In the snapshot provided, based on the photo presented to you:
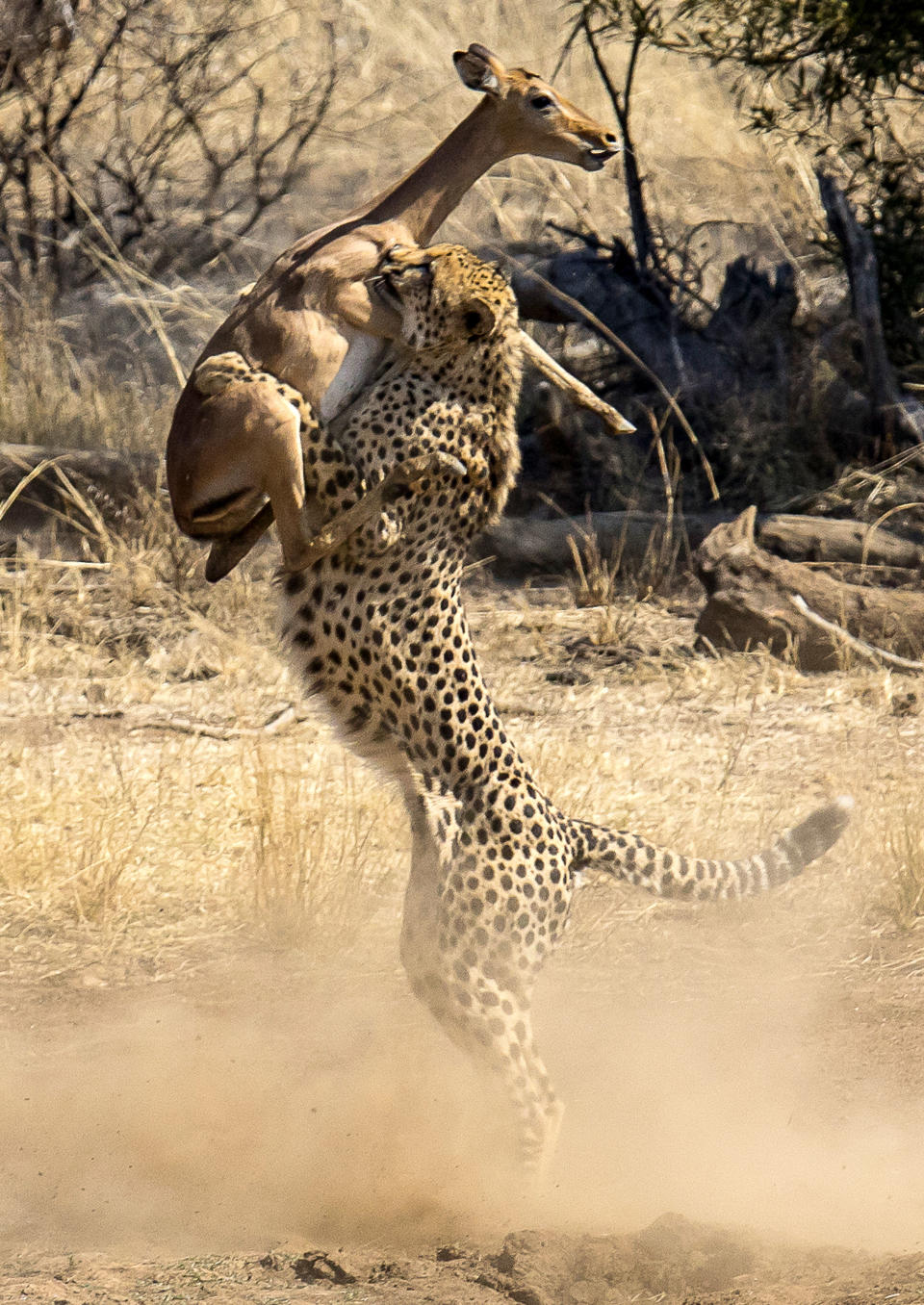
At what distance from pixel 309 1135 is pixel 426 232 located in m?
2.18

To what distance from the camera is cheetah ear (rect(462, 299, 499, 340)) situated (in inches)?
119

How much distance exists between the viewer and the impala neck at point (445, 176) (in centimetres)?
310

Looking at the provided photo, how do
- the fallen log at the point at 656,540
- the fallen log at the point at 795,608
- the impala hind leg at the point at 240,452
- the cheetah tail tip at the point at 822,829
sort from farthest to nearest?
the fallen log at the point at 656,540 < the fallen log at the point at 795,608 < the cheetah tail tip at the point at 822,829 < the impala hind leg at the point at 240,452

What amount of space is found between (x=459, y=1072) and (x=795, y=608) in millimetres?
3203

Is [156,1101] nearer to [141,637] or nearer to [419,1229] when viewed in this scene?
[419,1229]

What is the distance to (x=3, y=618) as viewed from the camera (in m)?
6.53

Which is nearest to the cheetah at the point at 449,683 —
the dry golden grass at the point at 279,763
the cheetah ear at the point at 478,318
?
the cheetah ear at the point at 478,318

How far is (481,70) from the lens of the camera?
3.10 metres

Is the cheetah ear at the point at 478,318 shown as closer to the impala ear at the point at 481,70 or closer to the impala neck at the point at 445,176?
the impala neck at the point at 445,176

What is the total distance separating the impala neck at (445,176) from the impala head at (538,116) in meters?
0.03

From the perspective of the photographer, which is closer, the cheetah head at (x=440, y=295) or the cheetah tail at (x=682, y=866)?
the cheetah head at (x=440, y=295)

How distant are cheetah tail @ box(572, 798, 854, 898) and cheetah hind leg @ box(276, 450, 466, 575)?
85 centimetres

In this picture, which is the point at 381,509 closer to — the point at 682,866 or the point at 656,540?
the point at 682,866

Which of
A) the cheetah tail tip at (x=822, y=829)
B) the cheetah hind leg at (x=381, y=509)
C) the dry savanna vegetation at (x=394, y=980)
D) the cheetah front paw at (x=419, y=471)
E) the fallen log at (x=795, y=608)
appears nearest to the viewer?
the cheetah hind leg at (x=381, y=509)
